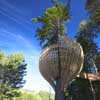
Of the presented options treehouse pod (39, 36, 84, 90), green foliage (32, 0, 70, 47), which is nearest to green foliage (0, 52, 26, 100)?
green foliage (32, 0, 70, 47)

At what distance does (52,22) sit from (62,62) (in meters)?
10.6

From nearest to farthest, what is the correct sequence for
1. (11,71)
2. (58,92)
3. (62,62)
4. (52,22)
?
(58,92) < (62,62) < (52,22) < (11,71)

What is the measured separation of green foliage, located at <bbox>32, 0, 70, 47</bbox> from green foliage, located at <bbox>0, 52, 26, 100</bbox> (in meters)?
9.18

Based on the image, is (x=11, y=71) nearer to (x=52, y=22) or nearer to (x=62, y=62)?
(x=52, y=22)

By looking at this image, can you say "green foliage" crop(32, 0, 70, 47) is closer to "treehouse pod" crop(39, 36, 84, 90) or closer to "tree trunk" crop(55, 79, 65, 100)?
"treehouse pod" crop(39, 36, 84, 90)

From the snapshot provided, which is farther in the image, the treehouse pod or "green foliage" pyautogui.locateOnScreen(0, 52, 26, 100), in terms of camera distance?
"green foliage" pyautogui.locateOnScreen(0, 52, 26, 100)

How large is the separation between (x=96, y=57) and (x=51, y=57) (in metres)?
13.8

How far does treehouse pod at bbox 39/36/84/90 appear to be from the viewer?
10742 millimetres

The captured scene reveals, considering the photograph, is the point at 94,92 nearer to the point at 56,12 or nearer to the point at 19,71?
the point at 56,12

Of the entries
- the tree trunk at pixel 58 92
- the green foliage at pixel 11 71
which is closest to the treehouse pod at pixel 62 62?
the tree trunk at pixel 58 92

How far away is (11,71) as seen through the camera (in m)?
30.4

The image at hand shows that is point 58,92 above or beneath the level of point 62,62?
beneath

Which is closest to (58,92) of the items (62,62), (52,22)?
(62,62)

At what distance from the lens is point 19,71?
30.9 meters
